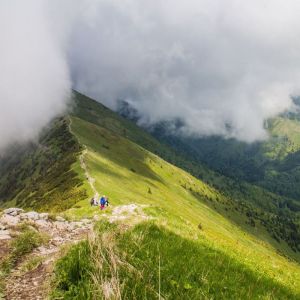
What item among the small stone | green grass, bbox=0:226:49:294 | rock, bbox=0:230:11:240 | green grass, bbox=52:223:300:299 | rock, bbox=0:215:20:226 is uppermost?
green grass, bbox=52:223:300:299

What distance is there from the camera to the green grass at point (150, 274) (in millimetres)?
9180

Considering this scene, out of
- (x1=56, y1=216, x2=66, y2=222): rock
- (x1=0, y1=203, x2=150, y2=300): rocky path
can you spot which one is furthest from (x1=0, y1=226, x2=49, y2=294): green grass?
(x1=56, y1=216, x2=66, y2=222): rock

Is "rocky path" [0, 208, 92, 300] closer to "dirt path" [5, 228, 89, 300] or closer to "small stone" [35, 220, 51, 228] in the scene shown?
"dirt path" [5, 228, 89, 300]

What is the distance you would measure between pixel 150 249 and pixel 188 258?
1.24m

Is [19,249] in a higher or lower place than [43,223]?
higher

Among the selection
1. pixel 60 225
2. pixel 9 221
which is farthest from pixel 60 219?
pixel 9 221

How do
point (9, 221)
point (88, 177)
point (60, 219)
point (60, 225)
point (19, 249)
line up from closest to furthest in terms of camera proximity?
point (19, 249), point (9, 221), point (60, 225), point (60, 219), point (88, 177)

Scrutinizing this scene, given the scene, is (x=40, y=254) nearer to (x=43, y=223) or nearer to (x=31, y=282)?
(x=31, y=282)

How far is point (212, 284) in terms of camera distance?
34.8 feet

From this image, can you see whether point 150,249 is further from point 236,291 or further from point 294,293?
point 294,293

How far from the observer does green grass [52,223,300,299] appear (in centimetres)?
918

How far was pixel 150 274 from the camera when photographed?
986 centimetres

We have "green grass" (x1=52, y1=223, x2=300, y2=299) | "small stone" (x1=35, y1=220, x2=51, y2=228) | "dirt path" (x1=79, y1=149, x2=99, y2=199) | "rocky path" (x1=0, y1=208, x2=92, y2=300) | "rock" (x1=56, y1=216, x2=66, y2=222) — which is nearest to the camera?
"green grass" (x1=52, y1=223, x2=300, y2=299)

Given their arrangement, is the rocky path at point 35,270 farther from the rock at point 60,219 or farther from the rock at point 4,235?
the rock at point 60,219
